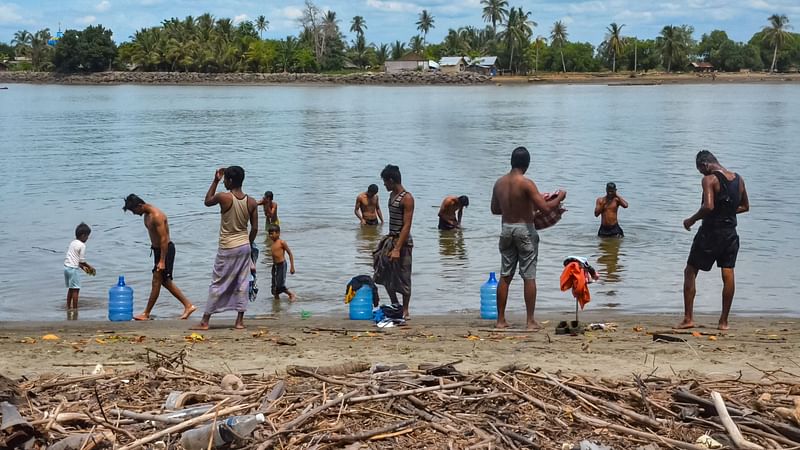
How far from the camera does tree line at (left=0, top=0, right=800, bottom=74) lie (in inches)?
5059

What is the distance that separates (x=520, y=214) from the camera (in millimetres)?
8969

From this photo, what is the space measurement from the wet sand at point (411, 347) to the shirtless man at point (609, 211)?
252 inches

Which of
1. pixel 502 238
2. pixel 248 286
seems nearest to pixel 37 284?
pixel 248 286

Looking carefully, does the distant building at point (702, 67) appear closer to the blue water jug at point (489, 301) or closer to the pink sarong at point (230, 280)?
the blue water jug at point (489, 301)

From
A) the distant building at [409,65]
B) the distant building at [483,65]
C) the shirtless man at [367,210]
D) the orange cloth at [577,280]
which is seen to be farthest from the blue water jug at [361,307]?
the distant building at [483,65]

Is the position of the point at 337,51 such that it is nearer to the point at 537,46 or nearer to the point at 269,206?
the point at 537,46

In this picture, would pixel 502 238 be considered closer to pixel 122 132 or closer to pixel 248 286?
pixel 248 286

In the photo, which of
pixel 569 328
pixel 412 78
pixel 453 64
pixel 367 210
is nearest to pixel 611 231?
pixel 367 210

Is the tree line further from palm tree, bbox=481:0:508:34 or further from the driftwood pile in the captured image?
the driftwood pile

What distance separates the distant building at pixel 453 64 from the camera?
130625 mm

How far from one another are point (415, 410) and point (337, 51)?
13199 centimetres

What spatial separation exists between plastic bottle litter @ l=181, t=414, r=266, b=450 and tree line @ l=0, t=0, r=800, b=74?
124686mm

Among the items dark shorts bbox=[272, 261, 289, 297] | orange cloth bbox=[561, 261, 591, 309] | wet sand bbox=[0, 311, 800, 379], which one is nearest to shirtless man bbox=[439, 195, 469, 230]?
dark shorts bbox=[272, 261, 289, 297]

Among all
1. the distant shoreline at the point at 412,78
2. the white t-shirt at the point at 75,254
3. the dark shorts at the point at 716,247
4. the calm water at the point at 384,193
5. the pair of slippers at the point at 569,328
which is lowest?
the calm water at the point at 384,193
